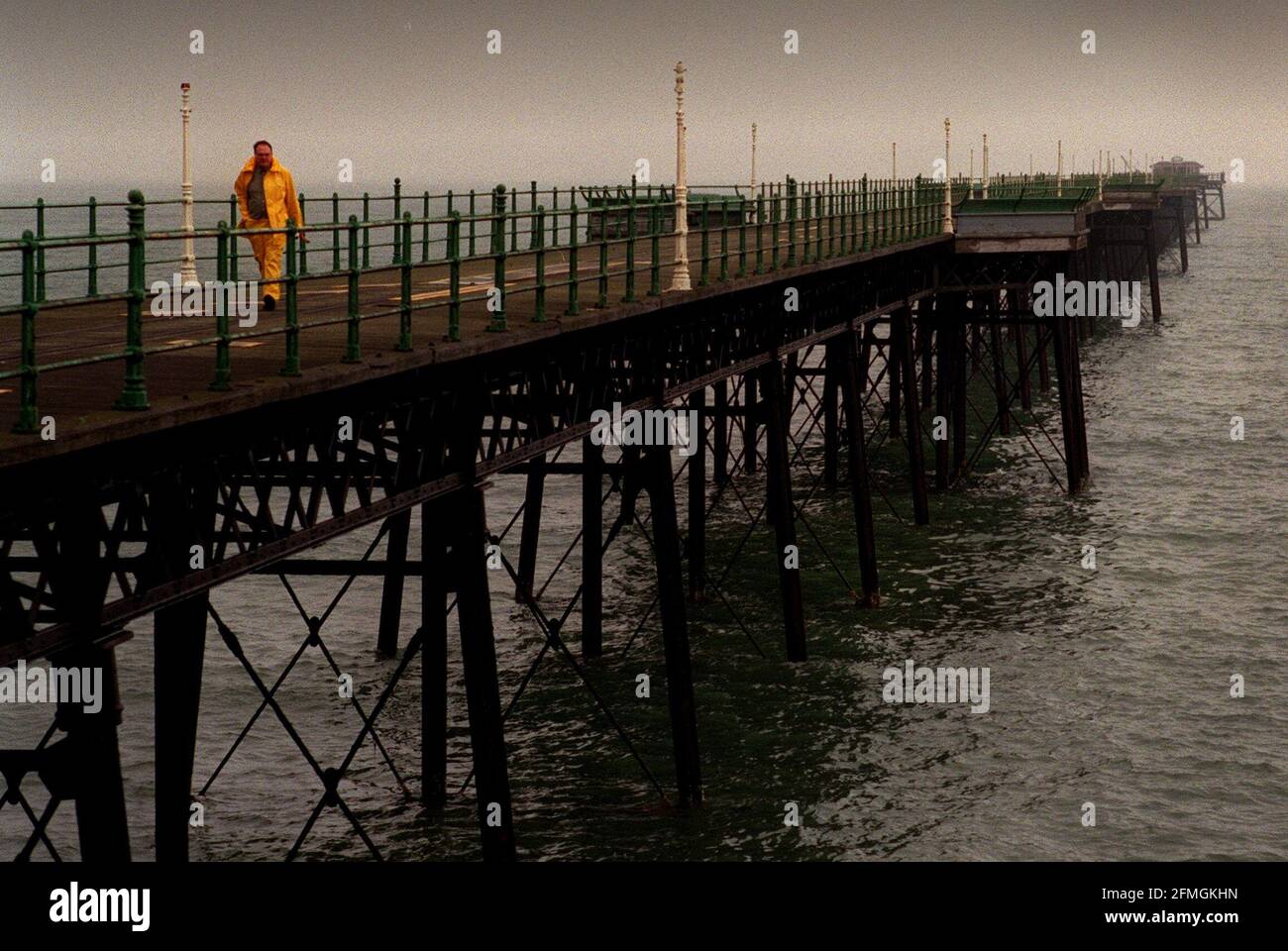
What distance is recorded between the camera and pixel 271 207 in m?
18.2

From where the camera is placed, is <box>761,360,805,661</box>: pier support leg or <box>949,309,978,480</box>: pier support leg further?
<box>949,309,978,480</box>: pier support leg

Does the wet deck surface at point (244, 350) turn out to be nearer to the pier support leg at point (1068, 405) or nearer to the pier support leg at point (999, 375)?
the pier support leg at point (1068, 405)

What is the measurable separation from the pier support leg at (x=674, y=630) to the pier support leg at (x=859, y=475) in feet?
32.1

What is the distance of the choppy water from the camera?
2111 centimetres

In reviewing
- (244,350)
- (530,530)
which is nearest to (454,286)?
(244,350)

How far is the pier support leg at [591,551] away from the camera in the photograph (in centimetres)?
2417

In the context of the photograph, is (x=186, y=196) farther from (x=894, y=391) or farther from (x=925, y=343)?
(x=925, y=343)

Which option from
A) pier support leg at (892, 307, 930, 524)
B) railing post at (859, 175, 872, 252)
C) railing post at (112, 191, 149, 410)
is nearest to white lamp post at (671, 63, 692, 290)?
railing post at (112, 191, 149, 410)

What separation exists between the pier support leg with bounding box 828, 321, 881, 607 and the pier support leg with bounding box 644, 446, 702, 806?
977 cm

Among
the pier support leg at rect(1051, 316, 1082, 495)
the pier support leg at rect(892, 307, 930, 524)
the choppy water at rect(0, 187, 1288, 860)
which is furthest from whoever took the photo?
the pier support leg at rect(1051, 316, 1082, 495)

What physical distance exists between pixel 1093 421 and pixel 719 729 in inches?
1290

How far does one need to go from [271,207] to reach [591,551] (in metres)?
9.00

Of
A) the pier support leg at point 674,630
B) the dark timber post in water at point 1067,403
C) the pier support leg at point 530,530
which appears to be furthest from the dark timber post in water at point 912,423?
the pier support leg at point 674,630

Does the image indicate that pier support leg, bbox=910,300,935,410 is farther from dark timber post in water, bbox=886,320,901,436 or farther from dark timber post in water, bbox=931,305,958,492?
dark timber post in water, bbox=886,320,901,436
